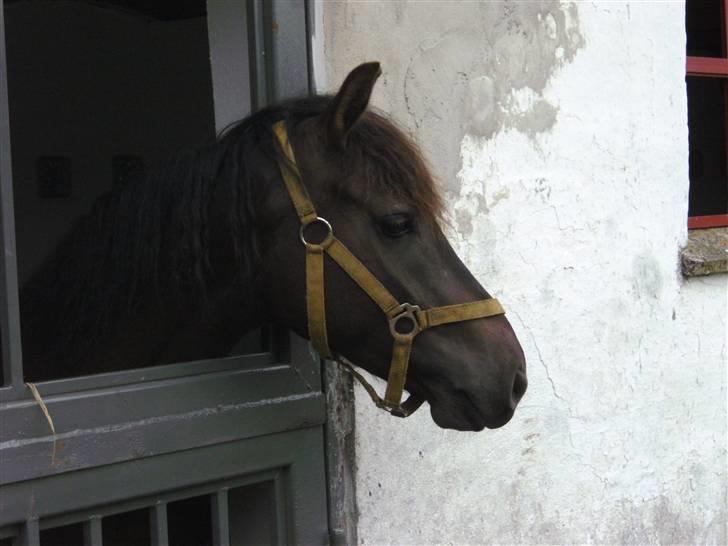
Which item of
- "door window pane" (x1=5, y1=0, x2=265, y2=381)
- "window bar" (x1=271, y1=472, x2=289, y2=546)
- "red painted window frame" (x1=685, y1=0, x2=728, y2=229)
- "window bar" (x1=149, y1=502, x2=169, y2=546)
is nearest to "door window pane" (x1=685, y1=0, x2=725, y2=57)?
"red painted window frame" (x1=685, y1=0, x2=728, y2=229)

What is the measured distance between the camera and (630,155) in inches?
138

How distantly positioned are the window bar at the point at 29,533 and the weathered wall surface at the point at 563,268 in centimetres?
96

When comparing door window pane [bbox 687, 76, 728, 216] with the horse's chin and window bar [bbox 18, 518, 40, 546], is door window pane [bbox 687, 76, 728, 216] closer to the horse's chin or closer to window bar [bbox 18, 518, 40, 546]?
the horse's chin

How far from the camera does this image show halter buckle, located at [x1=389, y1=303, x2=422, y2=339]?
203cm

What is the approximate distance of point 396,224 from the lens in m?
2.06

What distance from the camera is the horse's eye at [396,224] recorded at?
2.06m

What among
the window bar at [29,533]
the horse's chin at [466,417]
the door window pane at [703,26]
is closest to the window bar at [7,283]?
the window bar at [29,533]

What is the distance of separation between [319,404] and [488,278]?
75 centimetres

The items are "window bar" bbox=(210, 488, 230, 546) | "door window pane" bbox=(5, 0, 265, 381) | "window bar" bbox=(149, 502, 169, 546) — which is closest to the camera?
A: "window bar" bbox=(149, 502, 169, 546)

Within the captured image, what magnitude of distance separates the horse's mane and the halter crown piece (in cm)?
11

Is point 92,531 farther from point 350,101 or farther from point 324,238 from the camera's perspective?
point 350,101

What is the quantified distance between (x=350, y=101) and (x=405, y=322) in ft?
1.53

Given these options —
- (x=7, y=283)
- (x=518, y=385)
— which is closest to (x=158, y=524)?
(x=7, y=283)

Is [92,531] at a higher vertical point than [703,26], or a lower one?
lower
